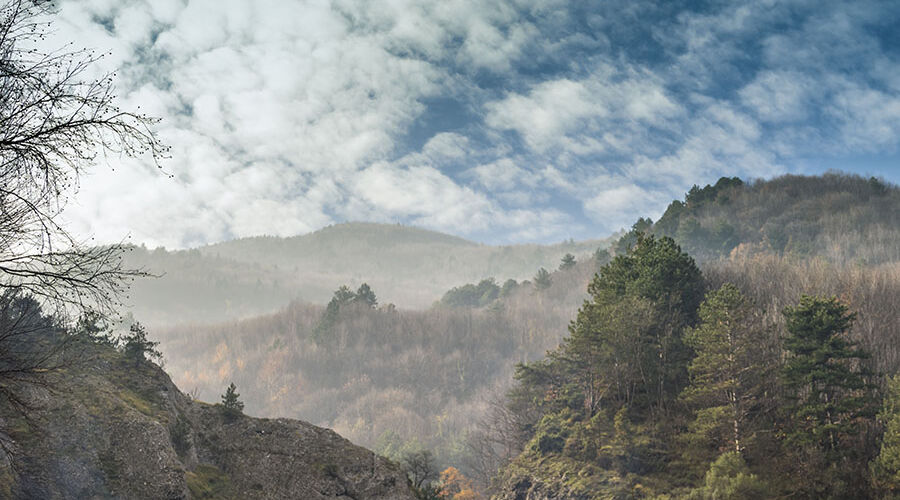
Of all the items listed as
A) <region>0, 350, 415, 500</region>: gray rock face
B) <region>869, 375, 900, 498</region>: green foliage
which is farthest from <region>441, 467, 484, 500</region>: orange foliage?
<region>869, 375, 900, 498</region>: green foliage

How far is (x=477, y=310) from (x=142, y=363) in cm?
14650

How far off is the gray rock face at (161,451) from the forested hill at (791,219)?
60079mm

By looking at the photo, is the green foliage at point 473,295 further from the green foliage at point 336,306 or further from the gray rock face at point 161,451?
the gray rock face at point 161,451

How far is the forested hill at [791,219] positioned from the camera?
77750mm

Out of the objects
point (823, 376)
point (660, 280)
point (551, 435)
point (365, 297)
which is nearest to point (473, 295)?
point (365, 297)

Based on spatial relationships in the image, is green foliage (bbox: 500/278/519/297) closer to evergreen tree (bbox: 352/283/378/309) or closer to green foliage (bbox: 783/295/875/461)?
evergreen tree (bbox: 352/283/378/309)

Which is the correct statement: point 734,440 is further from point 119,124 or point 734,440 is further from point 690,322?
point 119,124

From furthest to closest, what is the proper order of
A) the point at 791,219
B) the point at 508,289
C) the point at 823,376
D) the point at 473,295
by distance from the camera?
the point at 473,295, the point at 508,289, the point at 791,219, the point at 823,376

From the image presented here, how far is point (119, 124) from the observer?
23.8ft

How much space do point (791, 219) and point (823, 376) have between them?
79.4m

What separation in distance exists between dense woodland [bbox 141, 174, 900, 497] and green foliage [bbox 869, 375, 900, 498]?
5.45 feet

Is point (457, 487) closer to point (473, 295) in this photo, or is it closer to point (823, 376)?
point (823, 376)

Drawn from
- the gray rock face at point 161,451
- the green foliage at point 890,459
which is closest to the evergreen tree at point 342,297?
the gray rock face at point 161,451

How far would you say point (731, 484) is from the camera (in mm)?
25281
